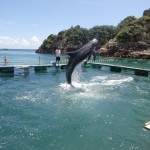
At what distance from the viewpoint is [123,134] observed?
8.70 m

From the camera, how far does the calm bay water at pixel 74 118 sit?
8.02 metres

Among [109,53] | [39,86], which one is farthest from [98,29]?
[39,86]

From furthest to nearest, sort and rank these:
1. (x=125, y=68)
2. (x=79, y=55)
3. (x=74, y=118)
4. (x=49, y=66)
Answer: (x=49, y=66), (x=125, y=68), (x=79, y=55), (x=74, y=118)

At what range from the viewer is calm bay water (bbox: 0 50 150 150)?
8.02m

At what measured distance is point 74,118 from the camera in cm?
1024

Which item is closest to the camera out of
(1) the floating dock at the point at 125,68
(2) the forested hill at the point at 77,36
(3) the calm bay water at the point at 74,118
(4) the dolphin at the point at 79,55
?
(3) the calm bay water at the point at 74,118

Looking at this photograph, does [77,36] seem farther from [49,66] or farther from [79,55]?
[79,55]

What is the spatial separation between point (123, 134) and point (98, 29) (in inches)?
3190

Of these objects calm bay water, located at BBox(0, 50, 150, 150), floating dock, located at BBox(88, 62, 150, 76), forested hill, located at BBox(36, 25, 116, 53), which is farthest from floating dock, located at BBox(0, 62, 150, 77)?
forested hill, located at BBox(36, 25, 116, 53)

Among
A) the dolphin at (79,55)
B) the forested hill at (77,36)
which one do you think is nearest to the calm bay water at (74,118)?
the dolphin at (79,55)

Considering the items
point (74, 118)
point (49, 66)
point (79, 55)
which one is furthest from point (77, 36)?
point (74, 118)

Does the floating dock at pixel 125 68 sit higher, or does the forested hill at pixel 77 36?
the forested hill at pixel 77 36

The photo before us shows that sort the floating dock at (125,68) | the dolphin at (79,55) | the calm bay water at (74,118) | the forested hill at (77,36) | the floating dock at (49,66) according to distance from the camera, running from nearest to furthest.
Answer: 1. the calm bay water at (74,118)
2. the dolphin at (79,55)
3. the floating dock at (49,66)
4. the floating dock at (125,68)
5. the forested hill at (77,36)

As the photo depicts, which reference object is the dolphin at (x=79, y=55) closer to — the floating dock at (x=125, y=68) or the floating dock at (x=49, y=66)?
the floating dock at (x=49, y=66)
